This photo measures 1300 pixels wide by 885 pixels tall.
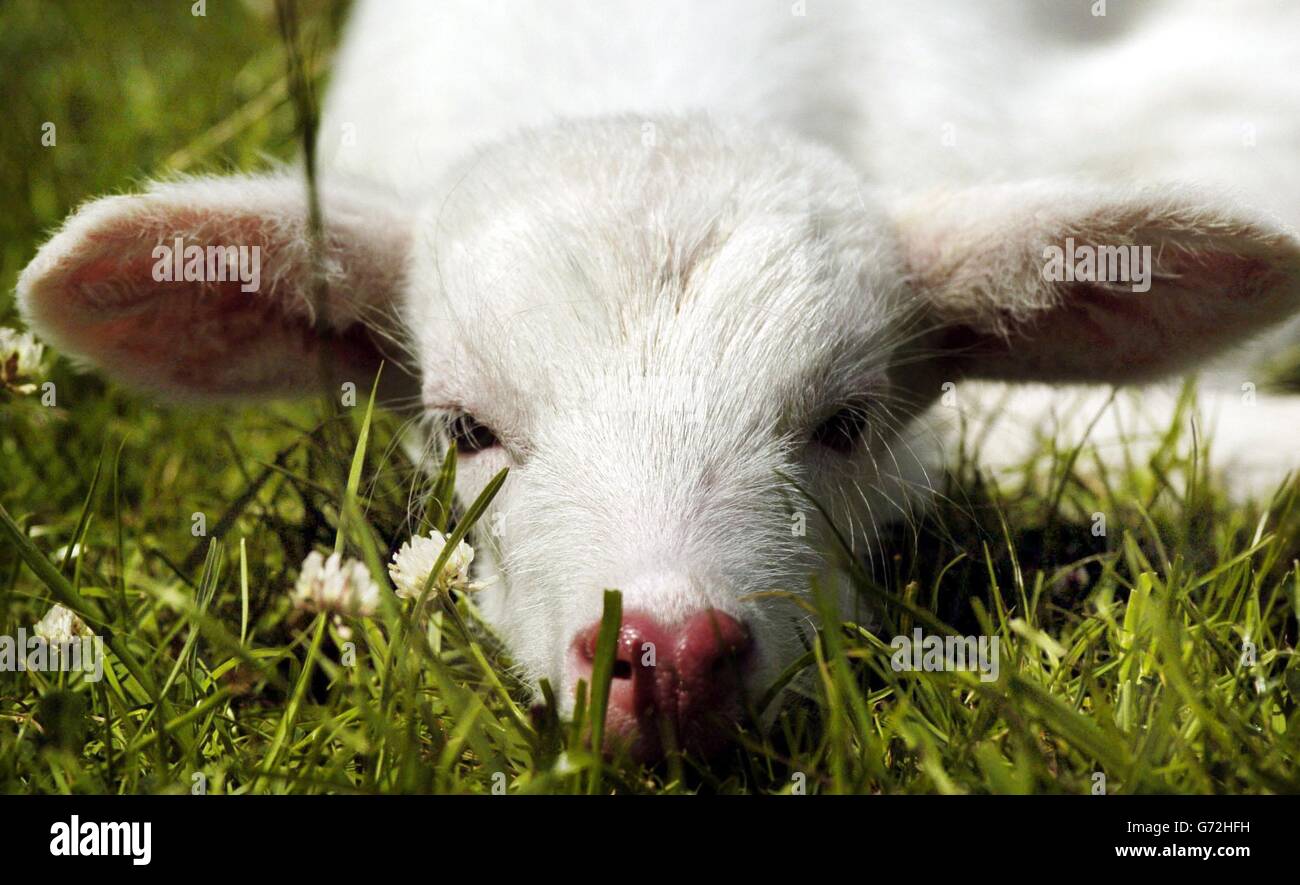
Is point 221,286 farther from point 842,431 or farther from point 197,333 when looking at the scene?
point 842,431

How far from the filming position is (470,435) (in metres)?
3.35

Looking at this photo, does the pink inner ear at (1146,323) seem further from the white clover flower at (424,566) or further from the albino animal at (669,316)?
the white clover flower at (424,566)

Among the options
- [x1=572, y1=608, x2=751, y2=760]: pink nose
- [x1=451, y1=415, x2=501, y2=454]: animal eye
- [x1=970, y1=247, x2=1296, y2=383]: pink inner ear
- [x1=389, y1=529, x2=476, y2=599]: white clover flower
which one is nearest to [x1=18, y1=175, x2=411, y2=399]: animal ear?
[x1=451, y1=415, x2=501, y2=454]: animal eye

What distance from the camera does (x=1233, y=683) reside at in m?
2.83

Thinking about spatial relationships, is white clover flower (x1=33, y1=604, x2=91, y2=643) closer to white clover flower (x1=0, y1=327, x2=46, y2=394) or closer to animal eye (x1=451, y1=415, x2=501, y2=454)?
white clover flower (x1=0, y1=327, x2=46, y2=394)

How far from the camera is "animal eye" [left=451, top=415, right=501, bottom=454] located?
10.9 ft

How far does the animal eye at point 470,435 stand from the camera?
3326 mm

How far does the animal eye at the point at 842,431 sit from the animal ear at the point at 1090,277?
471mm

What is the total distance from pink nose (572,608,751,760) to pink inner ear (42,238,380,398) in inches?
50.4

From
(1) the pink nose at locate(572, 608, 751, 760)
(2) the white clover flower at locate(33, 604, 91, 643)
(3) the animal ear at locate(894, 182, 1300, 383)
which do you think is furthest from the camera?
(3) the animal ear at locate(894, 182, 1300, 383)

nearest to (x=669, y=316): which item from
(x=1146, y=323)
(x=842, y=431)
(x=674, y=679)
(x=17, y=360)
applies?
(x=842, y=431)
